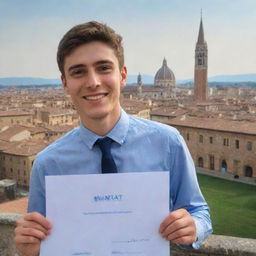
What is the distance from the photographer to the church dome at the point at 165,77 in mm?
154500

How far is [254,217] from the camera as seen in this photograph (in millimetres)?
22156

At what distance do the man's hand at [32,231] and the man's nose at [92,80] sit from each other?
0.78 meters

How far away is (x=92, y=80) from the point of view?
2018mm

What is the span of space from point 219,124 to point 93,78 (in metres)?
33.1

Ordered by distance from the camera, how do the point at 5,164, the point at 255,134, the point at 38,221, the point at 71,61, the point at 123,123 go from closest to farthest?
the point at 38,221 → the point at 71,61 → the point at 123,123 → the point at 255,134 → the point at 5,164

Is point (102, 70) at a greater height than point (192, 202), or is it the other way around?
point (102, 70)

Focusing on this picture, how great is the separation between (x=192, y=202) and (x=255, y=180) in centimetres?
3063

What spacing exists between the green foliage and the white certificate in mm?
18467

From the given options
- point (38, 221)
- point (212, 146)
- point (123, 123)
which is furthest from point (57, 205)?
point (212, 146)

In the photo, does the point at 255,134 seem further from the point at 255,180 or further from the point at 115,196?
the point at 115,196

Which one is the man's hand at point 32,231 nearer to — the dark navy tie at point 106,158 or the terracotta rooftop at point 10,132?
the dark navy tie at point 106,158

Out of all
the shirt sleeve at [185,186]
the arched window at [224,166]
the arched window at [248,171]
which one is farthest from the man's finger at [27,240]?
the arched window at [224,166]

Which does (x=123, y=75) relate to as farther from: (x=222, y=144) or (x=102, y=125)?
(x=222, y=144)

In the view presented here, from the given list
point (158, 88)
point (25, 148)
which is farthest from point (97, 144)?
point (158, 88)
